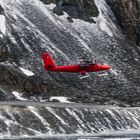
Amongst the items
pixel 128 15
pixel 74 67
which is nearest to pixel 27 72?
pixel 74 67

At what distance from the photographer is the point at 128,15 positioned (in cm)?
13900

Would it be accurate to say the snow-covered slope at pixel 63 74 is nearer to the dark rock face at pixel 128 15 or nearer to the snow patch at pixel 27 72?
the snow patch at pixel 27 72

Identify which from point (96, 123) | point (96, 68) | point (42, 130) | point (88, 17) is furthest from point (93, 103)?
point (88, 17)

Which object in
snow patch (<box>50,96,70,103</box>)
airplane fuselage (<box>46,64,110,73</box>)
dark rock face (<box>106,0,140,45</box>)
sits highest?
airplane fuselage (<box>46,64,110,73</box>)

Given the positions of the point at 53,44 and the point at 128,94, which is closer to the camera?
the point at 128,94

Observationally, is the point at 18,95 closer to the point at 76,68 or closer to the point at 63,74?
the point at 76,68

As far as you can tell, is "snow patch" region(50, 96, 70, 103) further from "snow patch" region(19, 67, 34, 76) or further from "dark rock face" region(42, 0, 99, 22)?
"dark rock face" region(42, 0, 99, 22)

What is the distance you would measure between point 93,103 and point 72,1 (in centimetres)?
4061

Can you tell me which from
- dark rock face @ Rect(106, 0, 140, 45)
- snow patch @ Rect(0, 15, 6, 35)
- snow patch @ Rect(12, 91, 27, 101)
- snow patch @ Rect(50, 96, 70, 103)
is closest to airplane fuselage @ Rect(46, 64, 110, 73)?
snow patch @ Rect(50, 96, 70, 103)

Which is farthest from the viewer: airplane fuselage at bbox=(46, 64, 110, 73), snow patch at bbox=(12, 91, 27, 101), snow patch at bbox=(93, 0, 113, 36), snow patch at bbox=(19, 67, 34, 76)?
snow patch at bbox=(93, 0, 113, 36)

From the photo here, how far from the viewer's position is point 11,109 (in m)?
79.4

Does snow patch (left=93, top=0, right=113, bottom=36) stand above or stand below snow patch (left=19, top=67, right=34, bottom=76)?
below

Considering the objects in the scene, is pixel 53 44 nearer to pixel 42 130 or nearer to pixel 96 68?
pixel 96 68

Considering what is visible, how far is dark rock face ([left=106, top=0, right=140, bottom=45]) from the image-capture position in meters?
137
